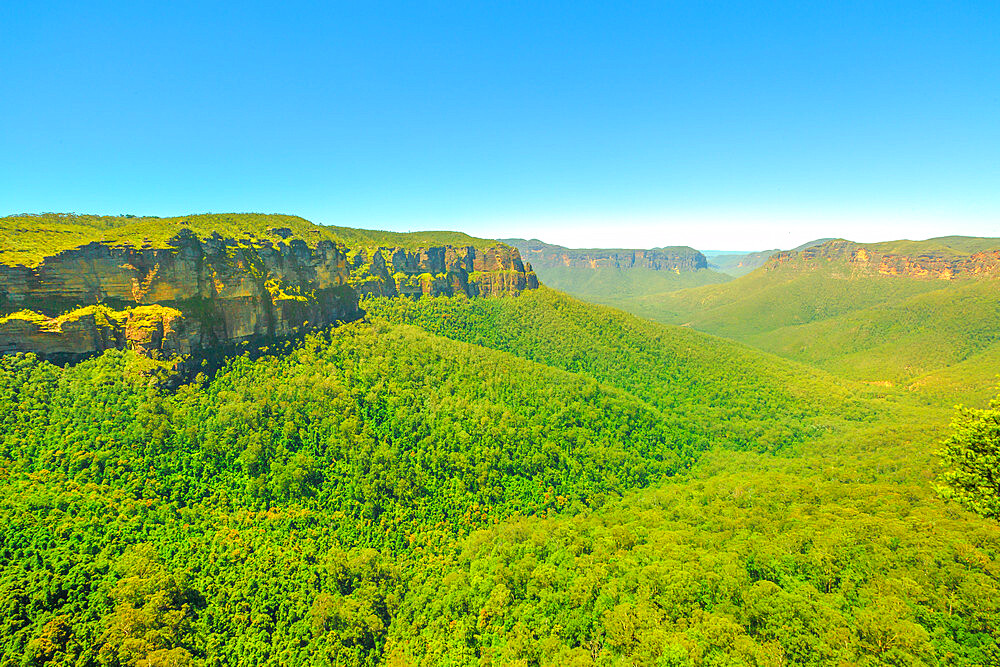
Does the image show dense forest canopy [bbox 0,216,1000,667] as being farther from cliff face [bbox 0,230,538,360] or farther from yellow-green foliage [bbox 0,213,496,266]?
yellow-green foliage [bbox 0,213,496,266]

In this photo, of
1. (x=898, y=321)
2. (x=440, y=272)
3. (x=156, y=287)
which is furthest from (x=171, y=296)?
(x=898, y=321)

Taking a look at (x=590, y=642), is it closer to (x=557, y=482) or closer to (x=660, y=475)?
(x=557, y=482)

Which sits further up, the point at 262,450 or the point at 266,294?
the point at 266,294

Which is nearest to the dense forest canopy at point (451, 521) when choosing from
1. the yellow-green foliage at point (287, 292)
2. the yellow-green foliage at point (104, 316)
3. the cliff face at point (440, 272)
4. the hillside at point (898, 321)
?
the yellow-green foliage at point (104, 316)

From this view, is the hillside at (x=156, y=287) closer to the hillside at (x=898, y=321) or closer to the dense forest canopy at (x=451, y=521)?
the dense forest canopy at (x=451, y=521)

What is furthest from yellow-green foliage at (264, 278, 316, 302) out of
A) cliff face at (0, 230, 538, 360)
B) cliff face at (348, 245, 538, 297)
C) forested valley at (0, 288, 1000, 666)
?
cliff face at (348, 245, 538, 297)

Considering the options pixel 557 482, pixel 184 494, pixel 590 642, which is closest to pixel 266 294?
pixel 184 494

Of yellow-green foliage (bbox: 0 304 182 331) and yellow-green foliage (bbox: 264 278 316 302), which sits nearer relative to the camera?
yellow-green foliage (bbox: 0 304 182 331)
